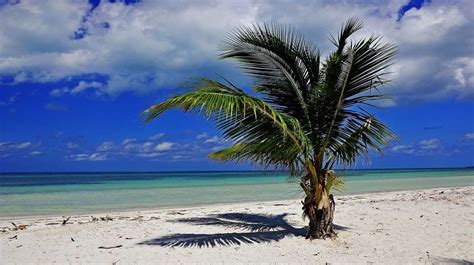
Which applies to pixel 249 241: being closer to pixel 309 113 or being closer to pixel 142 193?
pixel 309 113

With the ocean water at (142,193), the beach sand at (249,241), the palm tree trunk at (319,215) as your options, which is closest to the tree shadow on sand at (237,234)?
the beach sand at (249,241)

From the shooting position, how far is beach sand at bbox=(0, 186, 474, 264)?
6.67 m

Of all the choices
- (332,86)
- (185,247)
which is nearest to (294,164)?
(332,86)

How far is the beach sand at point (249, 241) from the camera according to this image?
667 cm

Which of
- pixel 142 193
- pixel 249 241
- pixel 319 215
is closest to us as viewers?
pixel 249 241

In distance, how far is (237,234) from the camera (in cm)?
823

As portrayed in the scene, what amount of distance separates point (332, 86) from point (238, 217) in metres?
4.63

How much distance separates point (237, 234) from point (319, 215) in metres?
1.63

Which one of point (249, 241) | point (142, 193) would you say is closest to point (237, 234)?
point (249, 241)

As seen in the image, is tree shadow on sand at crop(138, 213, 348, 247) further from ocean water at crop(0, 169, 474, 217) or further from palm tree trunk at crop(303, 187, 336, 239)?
ocean water at crop(0, 169, 474, 217)

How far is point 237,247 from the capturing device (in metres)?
7.11

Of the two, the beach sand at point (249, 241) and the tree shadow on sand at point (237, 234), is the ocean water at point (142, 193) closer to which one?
the tree shadow on sand at point (237, 234)

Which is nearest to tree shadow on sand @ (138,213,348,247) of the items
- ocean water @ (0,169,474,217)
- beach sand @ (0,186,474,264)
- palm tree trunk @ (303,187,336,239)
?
beach sand @ (0,186,474,264)

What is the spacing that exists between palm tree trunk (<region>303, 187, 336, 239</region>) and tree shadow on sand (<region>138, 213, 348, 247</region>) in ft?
1.42
